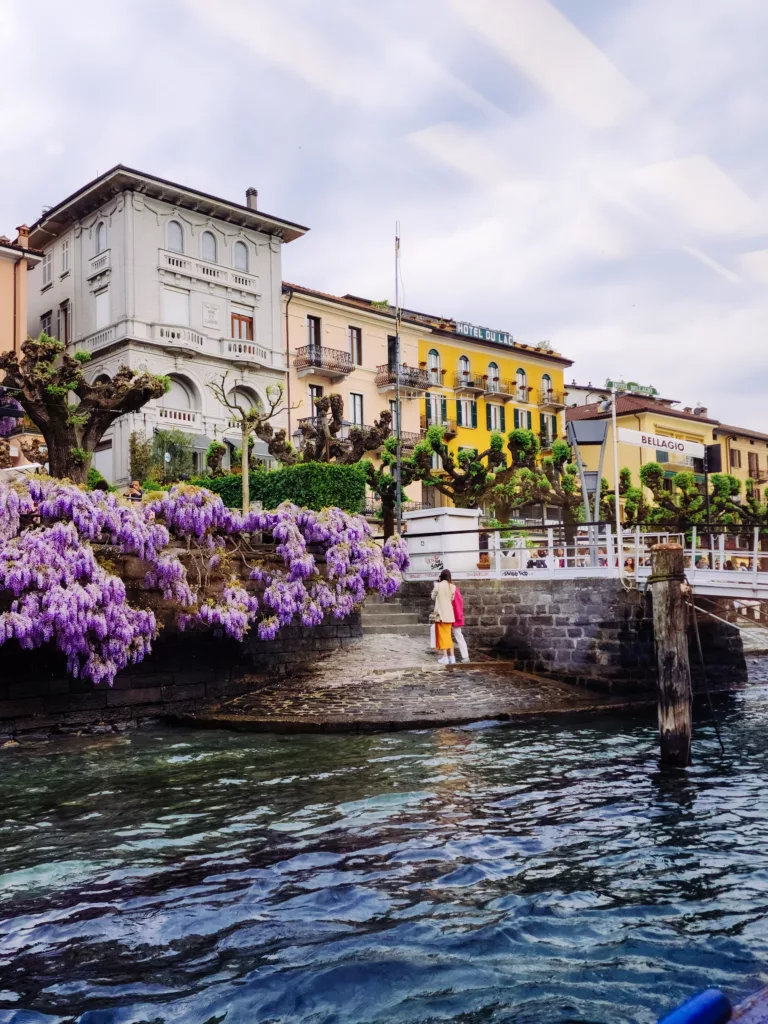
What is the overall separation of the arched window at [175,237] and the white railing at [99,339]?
13.7 ft

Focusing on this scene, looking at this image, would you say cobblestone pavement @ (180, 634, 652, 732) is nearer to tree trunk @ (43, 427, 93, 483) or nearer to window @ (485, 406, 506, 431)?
tree trunk @ (43, 427, 93, 483)

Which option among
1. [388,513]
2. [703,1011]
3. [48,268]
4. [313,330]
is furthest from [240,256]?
[703,1011]

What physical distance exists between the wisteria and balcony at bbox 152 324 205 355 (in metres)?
19.3

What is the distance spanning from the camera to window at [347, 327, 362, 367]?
44594mm

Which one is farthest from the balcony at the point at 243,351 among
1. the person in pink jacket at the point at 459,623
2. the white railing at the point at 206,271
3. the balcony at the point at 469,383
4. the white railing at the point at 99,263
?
the person in pink jacket at the point at 459,623

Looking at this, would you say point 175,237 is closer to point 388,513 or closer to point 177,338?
point 177,338

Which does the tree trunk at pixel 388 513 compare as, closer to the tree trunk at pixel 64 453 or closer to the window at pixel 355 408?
the tree trunk at pixel 64 453

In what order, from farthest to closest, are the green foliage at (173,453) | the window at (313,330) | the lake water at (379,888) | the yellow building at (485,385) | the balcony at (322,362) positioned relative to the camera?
the yellow building at (485,385)
the window at (313,330)
the balcony at (322,362)
the green foliage at (173,453)
the lake water at (379,888)

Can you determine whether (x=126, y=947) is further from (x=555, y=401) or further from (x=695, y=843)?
(x=555, y=401)

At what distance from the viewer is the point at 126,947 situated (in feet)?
19.0

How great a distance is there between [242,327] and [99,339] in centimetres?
597

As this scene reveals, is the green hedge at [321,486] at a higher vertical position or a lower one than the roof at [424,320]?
lower

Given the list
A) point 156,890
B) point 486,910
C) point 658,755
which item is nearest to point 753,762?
point 658,755

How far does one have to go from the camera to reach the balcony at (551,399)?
178ft
